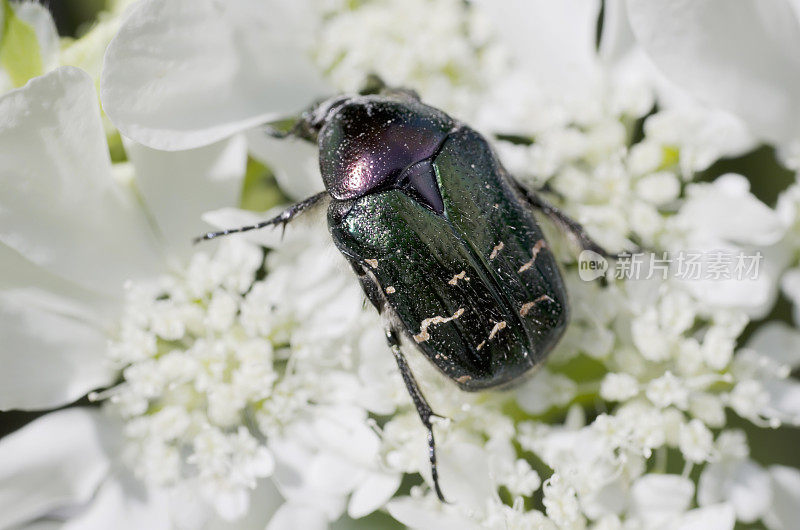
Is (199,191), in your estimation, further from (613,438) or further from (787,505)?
(787,505)

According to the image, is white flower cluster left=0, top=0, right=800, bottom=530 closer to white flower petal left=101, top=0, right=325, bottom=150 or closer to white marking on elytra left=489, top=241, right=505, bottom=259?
white flower petal left=101, top=0, right=325, bottom=150

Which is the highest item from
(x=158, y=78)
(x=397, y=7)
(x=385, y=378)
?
(x=158, y=78)

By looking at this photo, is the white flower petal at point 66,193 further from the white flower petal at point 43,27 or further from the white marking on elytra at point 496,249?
the white marking on elytra at point 496,249

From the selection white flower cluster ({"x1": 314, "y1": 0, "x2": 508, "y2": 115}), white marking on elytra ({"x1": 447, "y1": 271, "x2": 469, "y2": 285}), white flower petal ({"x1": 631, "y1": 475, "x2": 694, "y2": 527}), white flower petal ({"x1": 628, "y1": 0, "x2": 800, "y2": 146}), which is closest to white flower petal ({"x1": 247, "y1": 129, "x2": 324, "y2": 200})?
white flower cluster ({"x1": 314, "y1": 0, "x2": 508, "y2": 115})

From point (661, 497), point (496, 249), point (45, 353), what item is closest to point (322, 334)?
point (496, 249)

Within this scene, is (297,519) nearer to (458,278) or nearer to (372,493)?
(372,493)

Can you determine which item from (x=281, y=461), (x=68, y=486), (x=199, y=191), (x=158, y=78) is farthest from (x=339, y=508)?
(x=158, y=78)
